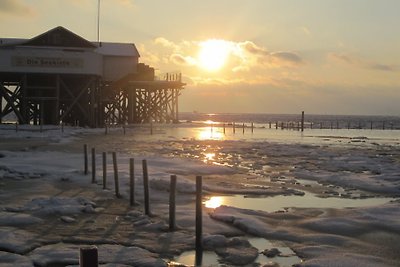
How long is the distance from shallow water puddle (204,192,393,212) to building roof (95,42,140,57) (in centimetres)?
4445

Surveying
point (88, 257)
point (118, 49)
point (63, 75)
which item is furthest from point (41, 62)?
point (88, 257)

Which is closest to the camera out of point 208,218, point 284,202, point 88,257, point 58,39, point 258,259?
point 88,257

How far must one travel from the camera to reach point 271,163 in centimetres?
2842

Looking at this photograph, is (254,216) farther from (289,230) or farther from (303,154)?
(303,154)

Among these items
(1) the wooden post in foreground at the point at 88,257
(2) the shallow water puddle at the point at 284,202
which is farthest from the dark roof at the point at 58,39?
(1) the wooden post in foreground at the point at 88,257

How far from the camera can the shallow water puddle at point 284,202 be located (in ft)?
49.3

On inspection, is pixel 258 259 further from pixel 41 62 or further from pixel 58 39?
pixel 58 39

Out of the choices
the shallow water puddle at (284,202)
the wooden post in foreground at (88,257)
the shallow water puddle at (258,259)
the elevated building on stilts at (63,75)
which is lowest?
the shallow water puddle at (258,259)

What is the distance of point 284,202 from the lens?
1575 cm

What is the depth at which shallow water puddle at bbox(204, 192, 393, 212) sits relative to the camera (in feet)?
49.3

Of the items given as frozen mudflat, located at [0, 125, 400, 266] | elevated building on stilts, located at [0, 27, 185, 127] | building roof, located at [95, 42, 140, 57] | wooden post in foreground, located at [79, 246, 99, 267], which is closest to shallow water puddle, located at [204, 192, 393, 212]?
frozen mudflat, located at [0, 125, 400, 266]

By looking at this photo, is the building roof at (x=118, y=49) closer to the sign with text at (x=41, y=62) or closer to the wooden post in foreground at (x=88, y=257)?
the sign with text at (x=41, y=62)

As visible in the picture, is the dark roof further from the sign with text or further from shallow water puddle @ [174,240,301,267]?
shallow water puddle @ [174,240,301,267]

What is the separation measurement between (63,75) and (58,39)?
351 cm
